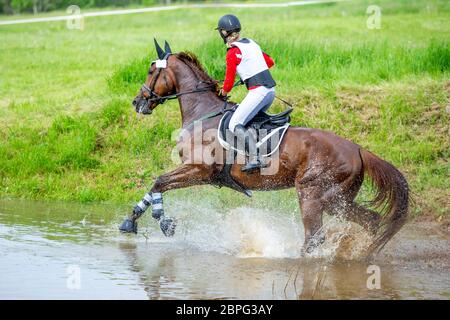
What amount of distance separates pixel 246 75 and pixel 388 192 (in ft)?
7.01

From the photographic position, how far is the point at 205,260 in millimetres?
9844

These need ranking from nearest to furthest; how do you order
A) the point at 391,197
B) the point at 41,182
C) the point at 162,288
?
the point at 162,288, the point at 391,197, the point at 41,182

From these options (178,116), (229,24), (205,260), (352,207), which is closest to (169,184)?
(205,260)

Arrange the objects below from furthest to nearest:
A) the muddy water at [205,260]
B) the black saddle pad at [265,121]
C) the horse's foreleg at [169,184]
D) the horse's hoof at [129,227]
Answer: the horse's hoof at [129,227]
the horse's foreleg at [169,184]
the black saddle pad at [265,121]
the muddy water at [205,260]

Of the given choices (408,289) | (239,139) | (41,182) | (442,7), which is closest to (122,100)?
Result: (41,182)

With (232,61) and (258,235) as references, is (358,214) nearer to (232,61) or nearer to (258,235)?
(258,235)

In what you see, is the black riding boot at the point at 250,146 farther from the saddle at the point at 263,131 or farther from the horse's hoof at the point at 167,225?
the horse's hoof at the point at 167,225

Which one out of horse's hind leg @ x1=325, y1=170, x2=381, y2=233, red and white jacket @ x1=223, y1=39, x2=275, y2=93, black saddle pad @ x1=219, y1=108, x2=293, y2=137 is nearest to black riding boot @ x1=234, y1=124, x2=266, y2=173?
black saddle pad @ x1=219, y1=108, x2=293, y2=137

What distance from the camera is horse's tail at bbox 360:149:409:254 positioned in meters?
9.77

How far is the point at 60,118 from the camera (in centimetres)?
1509

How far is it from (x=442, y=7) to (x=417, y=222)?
14382 mm

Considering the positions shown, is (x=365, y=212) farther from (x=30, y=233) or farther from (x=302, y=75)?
(x=302, y=75)

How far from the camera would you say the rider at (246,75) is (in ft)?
32.9

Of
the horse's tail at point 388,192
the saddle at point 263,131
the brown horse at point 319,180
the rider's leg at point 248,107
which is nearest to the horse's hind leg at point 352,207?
the brown horse at point 319,180
